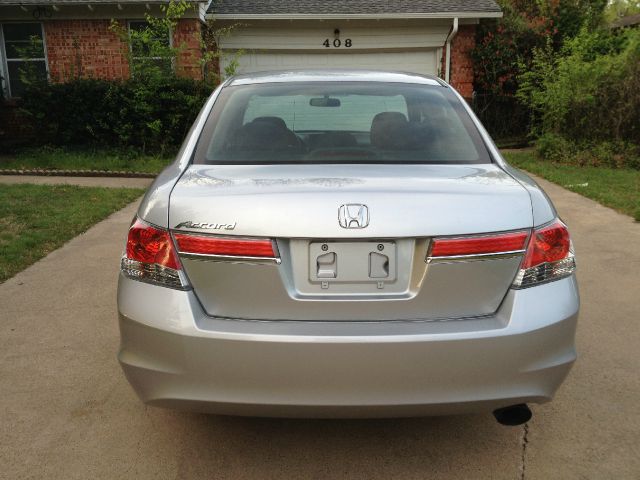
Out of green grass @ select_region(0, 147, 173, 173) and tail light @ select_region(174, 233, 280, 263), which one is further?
green grass @ select_region(0, 147, 173, 173)

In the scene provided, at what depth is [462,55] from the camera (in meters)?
16.7

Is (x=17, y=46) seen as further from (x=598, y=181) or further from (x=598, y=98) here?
(x=598, y=181)

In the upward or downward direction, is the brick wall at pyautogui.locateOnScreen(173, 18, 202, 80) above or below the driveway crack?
above

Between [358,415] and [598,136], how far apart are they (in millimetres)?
11860

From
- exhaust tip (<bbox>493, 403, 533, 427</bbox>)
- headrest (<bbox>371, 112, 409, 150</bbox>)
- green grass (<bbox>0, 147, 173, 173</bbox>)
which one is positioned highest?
headrest (<bbox>371, 112, 409, 150</bbox>)

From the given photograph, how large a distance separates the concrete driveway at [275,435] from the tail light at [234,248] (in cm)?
94

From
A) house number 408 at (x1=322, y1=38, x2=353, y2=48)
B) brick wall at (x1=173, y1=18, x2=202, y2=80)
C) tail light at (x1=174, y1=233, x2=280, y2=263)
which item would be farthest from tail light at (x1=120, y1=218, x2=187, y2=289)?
house number 408 at (x1=322, y1=38, x2=353, y2=48)

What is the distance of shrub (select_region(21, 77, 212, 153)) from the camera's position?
40.8ft

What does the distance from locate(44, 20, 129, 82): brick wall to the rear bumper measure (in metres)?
14.2

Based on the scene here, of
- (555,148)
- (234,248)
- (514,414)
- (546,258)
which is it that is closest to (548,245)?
(546,258)

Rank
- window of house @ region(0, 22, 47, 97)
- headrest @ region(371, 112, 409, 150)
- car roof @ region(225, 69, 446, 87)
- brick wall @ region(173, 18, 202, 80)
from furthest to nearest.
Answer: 1. window of house @ region(0, 22, 47, 97)
2. brick wall @ region(173, 18, 202, 80)
3. car roof @ region(225, 69, 446, 87)
4. headrest @ region(371, 112, 409, 150)

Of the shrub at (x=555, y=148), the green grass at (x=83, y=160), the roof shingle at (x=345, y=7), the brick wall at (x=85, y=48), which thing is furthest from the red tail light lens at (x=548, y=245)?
the brick wall at (x=85, y=48)

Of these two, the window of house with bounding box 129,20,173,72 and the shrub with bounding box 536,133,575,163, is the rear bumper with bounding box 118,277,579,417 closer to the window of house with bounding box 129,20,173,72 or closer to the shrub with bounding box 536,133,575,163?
the shrub with bounding box 536,133,575,163

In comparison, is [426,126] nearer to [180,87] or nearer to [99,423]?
→ [99,423]
